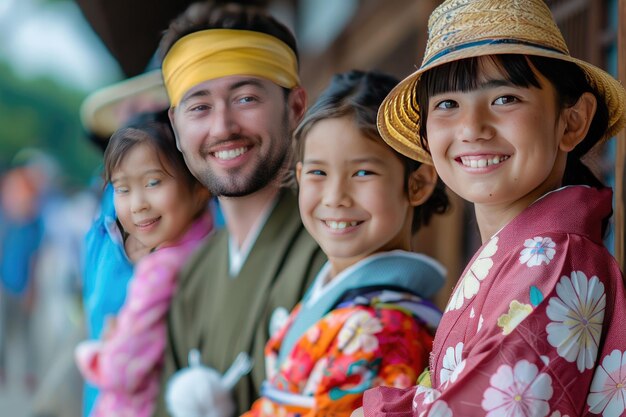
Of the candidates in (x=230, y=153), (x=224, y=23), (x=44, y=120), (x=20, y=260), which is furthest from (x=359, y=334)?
(x=44, y=120)

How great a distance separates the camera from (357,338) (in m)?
1.60

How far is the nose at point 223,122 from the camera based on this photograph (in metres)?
1.54

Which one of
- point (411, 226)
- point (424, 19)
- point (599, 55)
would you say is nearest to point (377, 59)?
point (424, 19)

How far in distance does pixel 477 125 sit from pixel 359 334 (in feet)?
1.58

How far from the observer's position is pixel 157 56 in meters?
1.72

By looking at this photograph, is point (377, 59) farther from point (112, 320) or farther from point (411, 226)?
point (411, 226)

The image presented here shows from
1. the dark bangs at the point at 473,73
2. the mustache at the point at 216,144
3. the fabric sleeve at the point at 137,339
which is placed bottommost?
the fabric sleeve at the point at 137,339

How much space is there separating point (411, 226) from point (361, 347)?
0.32 meters

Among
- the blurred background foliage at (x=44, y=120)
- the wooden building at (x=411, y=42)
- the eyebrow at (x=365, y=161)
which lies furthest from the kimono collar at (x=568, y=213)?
the blurred background foliage at (x=44, y=120)

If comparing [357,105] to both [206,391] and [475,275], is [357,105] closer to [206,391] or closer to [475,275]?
[475,275]

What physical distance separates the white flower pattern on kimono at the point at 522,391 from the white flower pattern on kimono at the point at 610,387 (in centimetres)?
10

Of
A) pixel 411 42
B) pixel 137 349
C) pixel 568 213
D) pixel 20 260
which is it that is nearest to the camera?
pixel 568 213

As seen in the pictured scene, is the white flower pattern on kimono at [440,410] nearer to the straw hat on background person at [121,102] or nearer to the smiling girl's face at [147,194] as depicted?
the smiling girl's face at [147,194]

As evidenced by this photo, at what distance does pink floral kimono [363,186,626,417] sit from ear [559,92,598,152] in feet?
0.34
